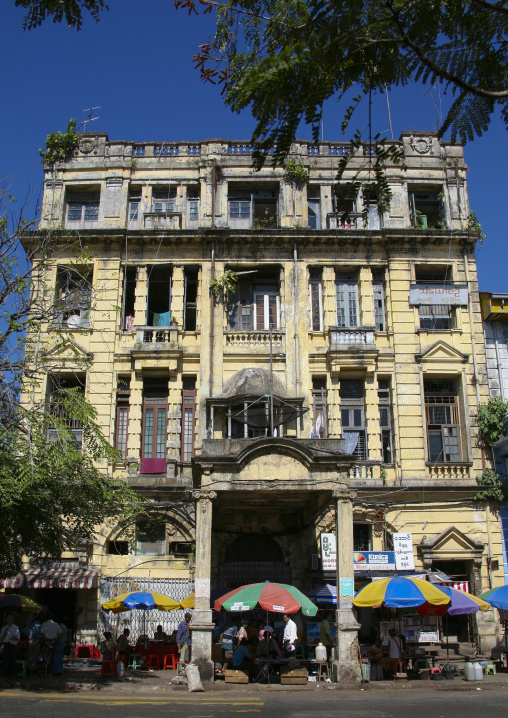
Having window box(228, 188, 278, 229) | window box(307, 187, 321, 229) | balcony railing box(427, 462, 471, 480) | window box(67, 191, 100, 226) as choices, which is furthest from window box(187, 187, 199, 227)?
balcony railing box(427, 462, 471, 480)

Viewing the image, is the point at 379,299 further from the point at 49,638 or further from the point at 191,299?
the point at 49,638

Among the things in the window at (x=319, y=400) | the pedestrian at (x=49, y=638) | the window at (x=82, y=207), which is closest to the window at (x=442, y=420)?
the window at (x=319, y=400)

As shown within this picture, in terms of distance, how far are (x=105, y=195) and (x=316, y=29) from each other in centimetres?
2278

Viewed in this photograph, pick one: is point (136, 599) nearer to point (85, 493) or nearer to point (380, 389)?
point (85, 493)

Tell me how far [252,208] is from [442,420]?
10.7 meters

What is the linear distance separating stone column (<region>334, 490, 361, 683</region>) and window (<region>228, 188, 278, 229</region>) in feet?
39.8

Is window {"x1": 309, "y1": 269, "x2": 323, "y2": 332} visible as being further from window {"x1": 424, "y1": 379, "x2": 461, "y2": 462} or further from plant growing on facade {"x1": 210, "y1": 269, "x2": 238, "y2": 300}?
window {"x1": 424, "y1": 379, "x2": 461, "y2": 462}

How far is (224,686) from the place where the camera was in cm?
1655

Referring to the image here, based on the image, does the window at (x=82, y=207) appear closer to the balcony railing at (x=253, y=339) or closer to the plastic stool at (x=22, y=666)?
→ the balcony railing at (x=253, y=339)

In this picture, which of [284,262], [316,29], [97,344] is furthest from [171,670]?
[316,29]

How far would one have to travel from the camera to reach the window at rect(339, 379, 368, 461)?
23.9 metres

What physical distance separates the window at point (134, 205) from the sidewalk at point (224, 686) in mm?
16149

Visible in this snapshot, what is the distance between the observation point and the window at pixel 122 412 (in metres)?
24.6

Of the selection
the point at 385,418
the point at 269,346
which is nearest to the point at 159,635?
the point at 269,346
